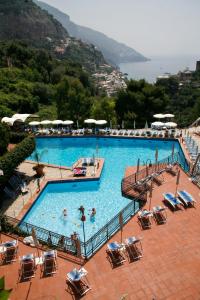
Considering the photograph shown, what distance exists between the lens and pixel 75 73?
66.1m

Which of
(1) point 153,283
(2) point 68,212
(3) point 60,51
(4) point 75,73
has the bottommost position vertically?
(2) point 68,212

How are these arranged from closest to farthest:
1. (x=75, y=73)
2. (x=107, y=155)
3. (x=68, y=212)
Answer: (x=68, y=212) < (x=107, y=155) < (x=75, y=73)

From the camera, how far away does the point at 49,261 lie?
1046 cm

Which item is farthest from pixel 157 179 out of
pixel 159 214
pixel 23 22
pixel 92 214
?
pixel 23 22

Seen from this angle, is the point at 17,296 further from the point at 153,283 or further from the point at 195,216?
the point at 195,216

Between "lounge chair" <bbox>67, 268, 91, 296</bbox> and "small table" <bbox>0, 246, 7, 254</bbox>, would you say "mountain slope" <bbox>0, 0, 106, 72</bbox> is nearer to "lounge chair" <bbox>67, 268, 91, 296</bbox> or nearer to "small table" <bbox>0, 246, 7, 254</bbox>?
"small table" <bbox>0, 246, 7, 254</bbox>

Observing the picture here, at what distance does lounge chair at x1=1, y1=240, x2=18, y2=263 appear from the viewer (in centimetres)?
1081

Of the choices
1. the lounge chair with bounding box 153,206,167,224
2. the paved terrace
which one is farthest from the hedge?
the lounge chair with bounding box 153,206,167,224

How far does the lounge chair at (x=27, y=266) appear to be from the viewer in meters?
9.95

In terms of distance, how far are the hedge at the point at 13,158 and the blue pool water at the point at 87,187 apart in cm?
252

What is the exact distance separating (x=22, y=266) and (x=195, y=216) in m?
8.02

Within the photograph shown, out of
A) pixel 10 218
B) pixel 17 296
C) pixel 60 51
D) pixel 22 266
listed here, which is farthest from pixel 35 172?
pixel 60 51

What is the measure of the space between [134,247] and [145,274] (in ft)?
4.50

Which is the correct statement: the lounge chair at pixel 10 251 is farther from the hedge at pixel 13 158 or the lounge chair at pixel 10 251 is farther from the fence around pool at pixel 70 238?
the hedge at pixel 13 158
